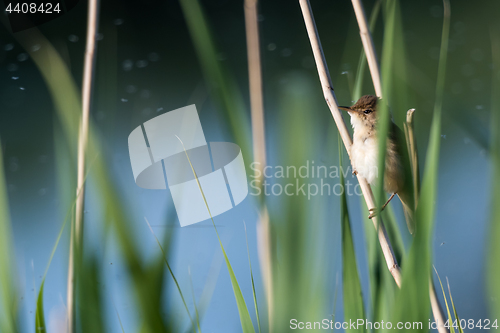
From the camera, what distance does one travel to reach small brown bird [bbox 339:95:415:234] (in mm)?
421

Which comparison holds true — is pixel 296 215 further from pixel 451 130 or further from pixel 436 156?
pixel 451 130

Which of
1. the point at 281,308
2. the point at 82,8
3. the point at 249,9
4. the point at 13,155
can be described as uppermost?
the point at 82,8

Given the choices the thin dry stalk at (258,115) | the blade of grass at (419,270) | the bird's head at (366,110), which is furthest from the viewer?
the bird's head at (366,110)

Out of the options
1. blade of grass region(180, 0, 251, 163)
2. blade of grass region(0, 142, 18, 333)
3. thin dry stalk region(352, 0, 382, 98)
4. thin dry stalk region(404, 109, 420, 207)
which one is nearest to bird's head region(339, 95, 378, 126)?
thin dry stalk region(352, 0, 382, 98)

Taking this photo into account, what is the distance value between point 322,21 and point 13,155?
0.73 meters

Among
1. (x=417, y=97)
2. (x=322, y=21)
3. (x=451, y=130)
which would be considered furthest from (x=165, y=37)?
(x=451, y=130)

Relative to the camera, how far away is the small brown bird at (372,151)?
42cm

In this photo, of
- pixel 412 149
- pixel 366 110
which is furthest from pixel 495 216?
pixel 366 110

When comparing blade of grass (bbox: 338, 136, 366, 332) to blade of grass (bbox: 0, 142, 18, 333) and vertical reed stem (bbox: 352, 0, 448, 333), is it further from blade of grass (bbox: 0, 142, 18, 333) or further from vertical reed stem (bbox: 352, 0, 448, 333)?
blade of grass (bbox: 0, 142, 18, 333)

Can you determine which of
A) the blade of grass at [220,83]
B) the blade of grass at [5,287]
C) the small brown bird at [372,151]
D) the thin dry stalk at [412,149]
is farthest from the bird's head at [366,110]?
the blade of grass at [5,287]

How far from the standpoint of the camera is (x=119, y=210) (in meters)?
0.19

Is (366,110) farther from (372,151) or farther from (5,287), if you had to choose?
(5,287)

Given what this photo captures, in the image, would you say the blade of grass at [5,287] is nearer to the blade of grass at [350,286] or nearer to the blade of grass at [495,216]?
the blade of grass at [350,286]

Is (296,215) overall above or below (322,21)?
below
